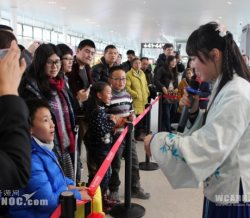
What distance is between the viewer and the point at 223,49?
4.39 feet

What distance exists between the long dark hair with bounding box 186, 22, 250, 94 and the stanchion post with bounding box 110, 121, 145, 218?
1519 millimetres

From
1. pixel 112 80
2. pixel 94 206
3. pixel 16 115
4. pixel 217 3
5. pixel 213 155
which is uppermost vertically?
pixel 217 3

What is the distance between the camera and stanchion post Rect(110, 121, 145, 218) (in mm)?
2793

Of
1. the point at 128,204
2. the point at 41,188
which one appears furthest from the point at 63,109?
the point at 128,204

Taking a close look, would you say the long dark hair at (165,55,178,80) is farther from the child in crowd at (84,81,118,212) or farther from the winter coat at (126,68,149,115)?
the child in crowd at (84,81,118,212)

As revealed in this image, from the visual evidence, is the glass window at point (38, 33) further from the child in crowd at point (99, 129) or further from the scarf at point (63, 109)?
the scarf at point (63, 109)

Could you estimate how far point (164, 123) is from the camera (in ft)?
19.7

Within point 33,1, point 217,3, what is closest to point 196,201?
point 217,3

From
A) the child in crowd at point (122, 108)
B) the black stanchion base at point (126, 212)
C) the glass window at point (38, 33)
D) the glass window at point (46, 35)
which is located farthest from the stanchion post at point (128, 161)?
the glass window at point (46, 35)

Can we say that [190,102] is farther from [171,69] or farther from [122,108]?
[171,69]

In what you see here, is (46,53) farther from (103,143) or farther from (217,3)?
(217,3)

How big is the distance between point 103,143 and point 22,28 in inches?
601

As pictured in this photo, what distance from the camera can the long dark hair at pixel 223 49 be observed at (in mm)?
1335

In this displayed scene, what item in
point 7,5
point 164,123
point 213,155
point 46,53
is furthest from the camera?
point 7,5
